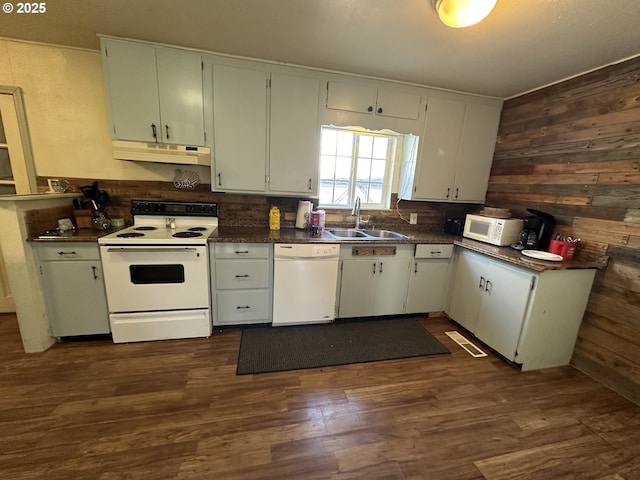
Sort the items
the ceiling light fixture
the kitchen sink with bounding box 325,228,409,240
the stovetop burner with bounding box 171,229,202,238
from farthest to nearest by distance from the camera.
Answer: the kitchen sink with bounding box 325,228,409,240, the stovetop burner with bounding box 171,229,202,238, the ceiling light fixture

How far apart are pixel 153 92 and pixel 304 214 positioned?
66.2 inches

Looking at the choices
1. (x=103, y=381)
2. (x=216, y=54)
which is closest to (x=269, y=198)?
(x=216, y=54)

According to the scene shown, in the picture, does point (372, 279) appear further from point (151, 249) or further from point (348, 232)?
point (151, 249)

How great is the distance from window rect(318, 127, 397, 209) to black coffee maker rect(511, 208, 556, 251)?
1.40m

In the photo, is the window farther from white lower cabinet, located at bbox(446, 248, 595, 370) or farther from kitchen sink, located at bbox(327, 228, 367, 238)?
white lower cabinet, located at bbox(446, 248, 595, 370)

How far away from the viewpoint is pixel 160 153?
2191 mm

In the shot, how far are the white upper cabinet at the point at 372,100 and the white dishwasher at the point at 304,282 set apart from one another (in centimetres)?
139

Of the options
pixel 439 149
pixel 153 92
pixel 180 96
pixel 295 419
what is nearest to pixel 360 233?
pixel 439 149

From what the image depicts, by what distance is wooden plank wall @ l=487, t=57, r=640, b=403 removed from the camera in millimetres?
1901

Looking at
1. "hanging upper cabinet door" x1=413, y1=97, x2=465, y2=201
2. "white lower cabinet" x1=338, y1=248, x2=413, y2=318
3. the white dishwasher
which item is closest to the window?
"hanging upper cabinet door" x1=413, y1=97, x2=465, y2=201

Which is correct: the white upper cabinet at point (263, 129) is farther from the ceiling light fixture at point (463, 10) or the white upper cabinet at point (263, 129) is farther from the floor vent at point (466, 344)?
the floor vent at point (466, 344)

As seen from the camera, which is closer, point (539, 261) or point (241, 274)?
point (539, 261)

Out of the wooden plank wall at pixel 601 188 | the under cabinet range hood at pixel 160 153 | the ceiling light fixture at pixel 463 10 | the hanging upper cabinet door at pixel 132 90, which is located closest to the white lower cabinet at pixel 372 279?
the wooden plank wall at pixel 601 188

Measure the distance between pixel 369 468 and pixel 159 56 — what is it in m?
3.24
